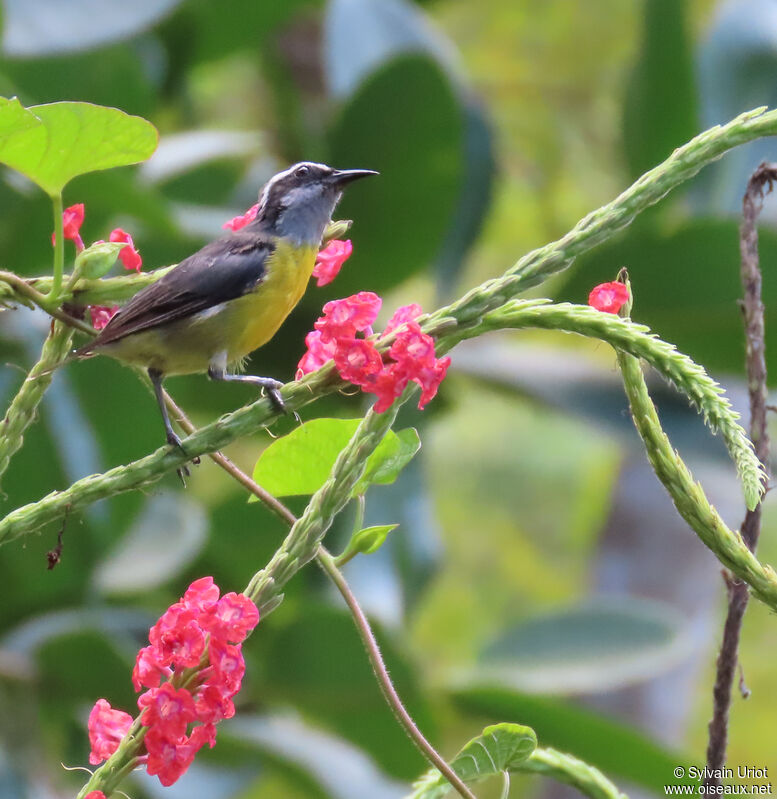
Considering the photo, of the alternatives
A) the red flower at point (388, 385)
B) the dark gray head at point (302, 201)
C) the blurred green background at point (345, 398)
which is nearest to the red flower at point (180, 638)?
the red flower at point (388, 385)

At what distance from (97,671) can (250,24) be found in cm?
249

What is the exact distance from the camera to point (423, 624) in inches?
314

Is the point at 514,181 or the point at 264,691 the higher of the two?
the point at 514,181

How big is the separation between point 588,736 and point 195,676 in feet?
9.30

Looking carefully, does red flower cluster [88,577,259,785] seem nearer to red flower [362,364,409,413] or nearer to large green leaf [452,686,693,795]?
red flower [362,364,409,413]

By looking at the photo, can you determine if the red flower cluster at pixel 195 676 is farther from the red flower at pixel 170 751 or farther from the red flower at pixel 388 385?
the red flower at pixel 388 385

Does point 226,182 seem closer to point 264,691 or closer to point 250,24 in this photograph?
point 250,24

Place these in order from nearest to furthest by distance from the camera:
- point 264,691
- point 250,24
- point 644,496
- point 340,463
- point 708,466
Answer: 1. point 340,463
2. point 264,691
3. point 708,466
4. point 250,24
5. point 644,496

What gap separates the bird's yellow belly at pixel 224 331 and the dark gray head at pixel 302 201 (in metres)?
0.18

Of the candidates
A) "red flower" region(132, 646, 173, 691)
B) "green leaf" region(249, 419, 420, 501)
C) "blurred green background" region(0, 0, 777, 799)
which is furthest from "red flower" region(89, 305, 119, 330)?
"blurred green background" region(0, 0, 777, 799)

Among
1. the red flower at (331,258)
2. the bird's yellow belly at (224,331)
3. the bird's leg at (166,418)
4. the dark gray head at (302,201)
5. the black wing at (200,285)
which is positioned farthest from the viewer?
the dark gray head at (302,201)

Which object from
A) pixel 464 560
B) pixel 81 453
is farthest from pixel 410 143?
pixel 464 560

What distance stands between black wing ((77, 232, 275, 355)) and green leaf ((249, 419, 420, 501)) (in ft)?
1.61

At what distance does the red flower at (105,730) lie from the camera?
120 centimetres
